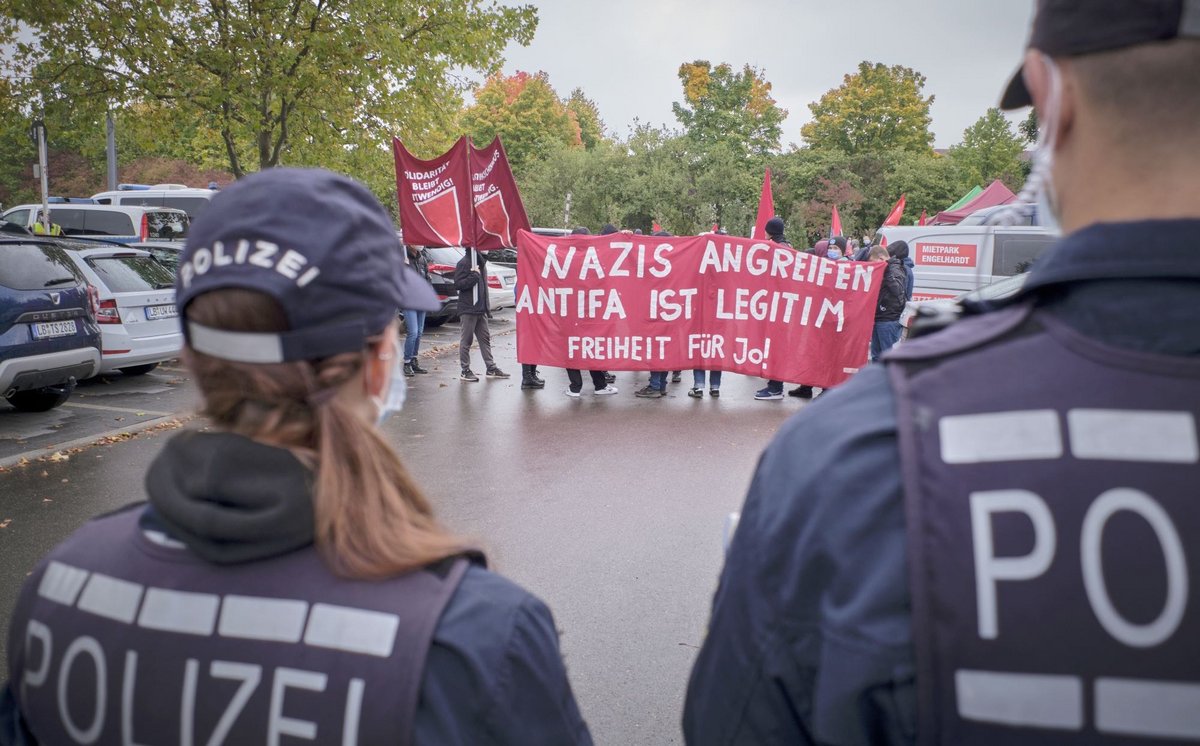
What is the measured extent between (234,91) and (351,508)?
51.2ft

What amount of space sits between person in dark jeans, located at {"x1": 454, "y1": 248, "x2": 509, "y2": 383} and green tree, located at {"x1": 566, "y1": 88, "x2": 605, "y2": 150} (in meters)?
60.3

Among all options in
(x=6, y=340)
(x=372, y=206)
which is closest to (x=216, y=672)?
(x=372, y=206)

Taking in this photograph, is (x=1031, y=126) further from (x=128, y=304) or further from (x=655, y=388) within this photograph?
(x=128, y=304)

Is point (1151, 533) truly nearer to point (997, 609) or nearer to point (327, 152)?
point (997, 609)

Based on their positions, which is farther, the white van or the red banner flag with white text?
the white van

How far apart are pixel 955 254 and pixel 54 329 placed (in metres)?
12.9

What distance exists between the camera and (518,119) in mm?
57375

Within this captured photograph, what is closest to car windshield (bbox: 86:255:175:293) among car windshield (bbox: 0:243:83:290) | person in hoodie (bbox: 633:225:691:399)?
car windshield (bbox: 0:243:83:290)

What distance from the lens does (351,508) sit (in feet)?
4.55

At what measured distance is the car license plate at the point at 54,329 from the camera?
8977 millimetres

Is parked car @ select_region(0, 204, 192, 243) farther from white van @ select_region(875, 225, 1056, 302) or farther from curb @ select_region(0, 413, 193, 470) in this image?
white van @ select_region(875, 225, 1056, 302)

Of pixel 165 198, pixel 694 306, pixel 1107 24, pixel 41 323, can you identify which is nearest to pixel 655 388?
pixel 694 306

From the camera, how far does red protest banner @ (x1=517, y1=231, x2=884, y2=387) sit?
1106 cm

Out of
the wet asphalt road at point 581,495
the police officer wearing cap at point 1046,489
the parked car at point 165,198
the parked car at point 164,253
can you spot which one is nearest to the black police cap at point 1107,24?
the police officer wearing cap at point 1046,489
